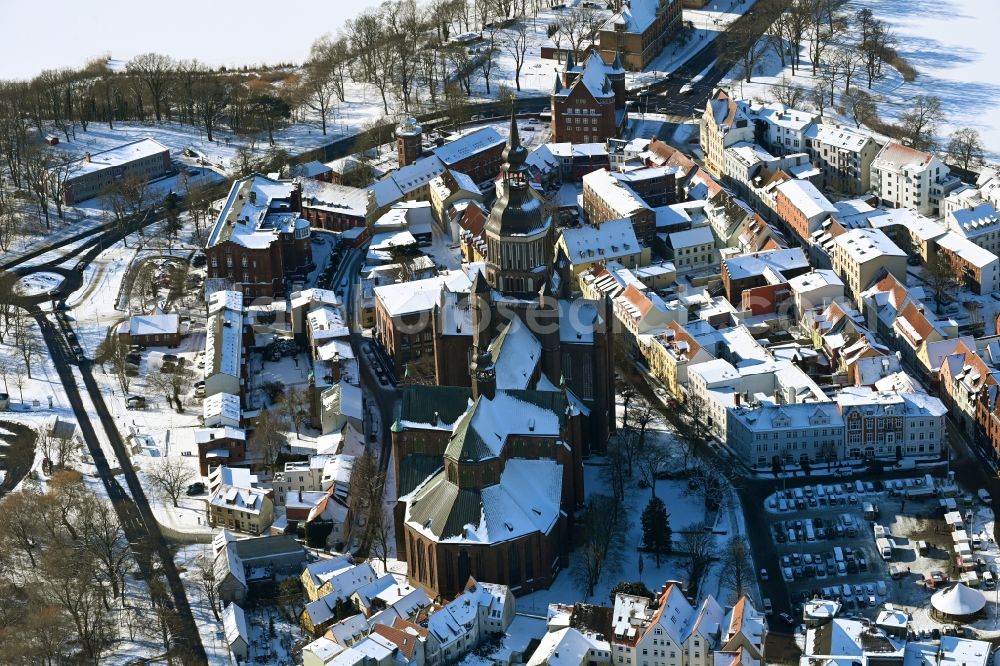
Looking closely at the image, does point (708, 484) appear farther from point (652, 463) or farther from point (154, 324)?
point (154, 324)

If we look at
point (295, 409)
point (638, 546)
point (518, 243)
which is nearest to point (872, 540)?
point (638, 546)

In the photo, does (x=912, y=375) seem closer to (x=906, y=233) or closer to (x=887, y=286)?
(x=887, y=286)

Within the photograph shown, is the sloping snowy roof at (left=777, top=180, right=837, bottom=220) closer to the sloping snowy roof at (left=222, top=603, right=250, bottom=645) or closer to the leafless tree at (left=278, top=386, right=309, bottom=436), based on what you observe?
the leafless tree at (left=278, top=386, right=309, bottom=436)

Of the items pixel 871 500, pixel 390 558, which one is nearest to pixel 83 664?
pixel 390 558

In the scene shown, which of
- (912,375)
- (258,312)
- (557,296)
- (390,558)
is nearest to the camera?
(390,558)

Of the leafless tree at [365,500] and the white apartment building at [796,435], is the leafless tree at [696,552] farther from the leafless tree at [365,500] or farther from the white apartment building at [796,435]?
the leafless tree at [365,500]

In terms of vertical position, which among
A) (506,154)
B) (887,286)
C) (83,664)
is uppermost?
(506,154)
